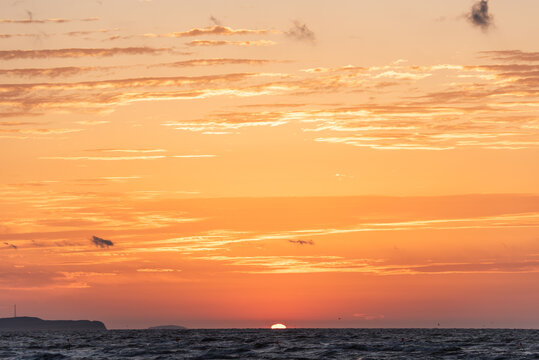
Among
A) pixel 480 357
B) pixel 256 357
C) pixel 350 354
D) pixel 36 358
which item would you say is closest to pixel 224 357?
pixel 256 357

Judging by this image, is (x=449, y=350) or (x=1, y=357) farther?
(x=449, y=350)

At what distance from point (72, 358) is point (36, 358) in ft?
19.9

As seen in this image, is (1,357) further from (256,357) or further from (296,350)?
(296,350)

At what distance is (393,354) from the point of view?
144 metres

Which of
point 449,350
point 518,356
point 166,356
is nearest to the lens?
point 518,356

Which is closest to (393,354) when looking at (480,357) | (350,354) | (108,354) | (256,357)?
(350,354)

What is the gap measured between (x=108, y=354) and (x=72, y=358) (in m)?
11.2

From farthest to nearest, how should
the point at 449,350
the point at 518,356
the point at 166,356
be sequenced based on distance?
the point at 449,350 < the point at 166,356 < the point at 518,356

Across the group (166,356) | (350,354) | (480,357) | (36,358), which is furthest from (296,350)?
(36,358)

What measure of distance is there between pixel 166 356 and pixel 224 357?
11.2 m

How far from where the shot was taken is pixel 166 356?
142 metres

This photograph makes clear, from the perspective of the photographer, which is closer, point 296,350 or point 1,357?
point 1,357

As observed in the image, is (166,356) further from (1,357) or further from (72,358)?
(1,357)

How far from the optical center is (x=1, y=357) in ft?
462
